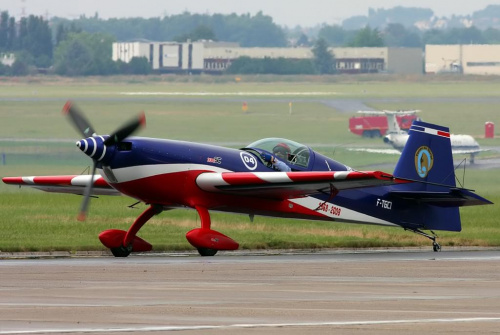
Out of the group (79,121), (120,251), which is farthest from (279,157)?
Answer: (79,121)

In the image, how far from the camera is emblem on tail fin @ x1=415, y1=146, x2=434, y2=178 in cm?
2425

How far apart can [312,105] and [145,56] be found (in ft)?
154

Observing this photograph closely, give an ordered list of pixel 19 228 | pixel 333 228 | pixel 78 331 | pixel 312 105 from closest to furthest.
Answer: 1. pixel 78 331
2. pixel 19 228
3. pixel 333 228
4. pixel 312 105

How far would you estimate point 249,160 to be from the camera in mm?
22734

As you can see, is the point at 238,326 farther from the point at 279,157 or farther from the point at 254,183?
the point at 279,157

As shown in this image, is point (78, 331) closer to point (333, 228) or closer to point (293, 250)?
point (293, 250)

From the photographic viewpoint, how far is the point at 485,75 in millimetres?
124750

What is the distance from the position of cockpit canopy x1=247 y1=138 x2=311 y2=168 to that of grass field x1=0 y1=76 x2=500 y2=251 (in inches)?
83.0

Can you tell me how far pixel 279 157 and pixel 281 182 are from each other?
133cm

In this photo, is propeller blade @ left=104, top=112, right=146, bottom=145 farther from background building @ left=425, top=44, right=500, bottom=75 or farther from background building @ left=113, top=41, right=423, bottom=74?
background building @ left=113, top=41, right=423, bottom=74

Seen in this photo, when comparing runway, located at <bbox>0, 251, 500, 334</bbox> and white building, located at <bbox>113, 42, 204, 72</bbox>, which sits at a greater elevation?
white building, located at <bbox>113, 42, 204, 72</bbox>

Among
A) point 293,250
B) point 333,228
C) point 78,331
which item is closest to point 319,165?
point 293,250

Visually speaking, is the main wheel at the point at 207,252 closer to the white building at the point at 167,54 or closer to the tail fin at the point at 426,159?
the tail fin at the point at 426,159

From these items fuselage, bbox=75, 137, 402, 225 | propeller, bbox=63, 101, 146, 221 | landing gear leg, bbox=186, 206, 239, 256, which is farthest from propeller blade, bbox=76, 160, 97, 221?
landing gear leg, bbox=186, 206, 239, 256
